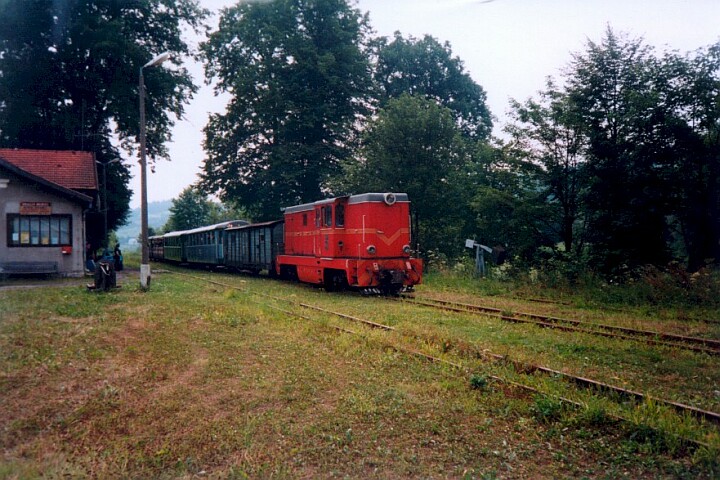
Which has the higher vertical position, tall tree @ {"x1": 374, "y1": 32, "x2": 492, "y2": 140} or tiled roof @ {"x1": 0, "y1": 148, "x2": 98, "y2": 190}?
tall tree @ {"x1": 374, "y1": 32, "x2": 492, "y2": 140}

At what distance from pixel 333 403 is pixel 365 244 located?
32.2 feet

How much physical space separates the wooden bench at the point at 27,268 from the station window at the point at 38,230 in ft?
2.35

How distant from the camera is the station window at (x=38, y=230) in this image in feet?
65.3

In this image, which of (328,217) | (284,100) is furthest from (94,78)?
(328,217)

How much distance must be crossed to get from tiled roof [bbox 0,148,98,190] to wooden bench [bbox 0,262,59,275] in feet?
15.9

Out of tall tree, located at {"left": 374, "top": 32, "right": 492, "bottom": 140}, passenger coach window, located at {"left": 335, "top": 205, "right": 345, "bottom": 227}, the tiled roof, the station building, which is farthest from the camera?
tall tree, located at {"left": 374, "top": 32, "right": 492, "bottom": 140}

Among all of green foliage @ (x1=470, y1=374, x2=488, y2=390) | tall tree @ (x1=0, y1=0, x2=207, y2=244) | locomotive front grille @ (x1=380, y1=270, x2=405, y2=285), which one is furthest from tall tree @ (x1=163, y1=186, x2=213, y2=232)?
green foliage @ (x1=470, y1=374, x2=488, y2=390)

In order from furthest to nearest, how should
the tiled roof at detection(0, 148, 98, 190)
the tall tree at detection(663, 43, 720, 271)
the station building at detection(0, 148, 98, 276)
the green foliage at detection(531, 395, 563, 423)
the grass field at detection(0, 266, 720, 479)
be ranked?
the tiled roof at detection(0, 148, 98, 190) < the station building at detection(0, 148, 98, 276) < the tall tree at detection(663, 43, 720, 271) < the green foliage at detection(531, 395, 563, 423) < the grass field at detection(0, 266, 720, 479)

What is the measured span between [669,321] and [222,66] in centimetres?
3032

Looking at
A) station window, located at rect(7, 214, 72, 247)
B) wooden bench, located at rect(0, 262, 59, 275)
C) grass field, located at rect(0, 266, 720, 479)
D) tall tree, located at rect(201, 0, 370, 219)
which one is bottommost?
grass field, located at rect(0, 266, 720, 479)

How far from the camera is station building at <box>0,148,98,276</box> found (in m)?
19.6

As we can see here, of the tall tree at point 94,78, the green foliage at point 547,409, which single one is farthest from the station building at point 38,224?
the green foliage at point 547,409

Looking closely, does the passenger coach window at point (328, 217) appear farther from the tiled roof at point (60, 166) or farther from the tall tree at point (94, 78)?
the tall tree at point (94, 78)

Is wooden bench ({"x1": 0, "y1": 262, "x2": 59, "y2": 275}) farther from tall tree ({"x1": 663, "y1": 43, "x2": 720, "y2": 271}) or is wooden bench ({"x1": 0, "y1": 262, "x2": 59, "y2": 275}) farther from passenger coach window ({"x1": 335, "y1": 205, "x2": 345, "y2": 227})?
tall tree ({"x1": 663, "y1": 43, "x2": 720, "y2": 271})
